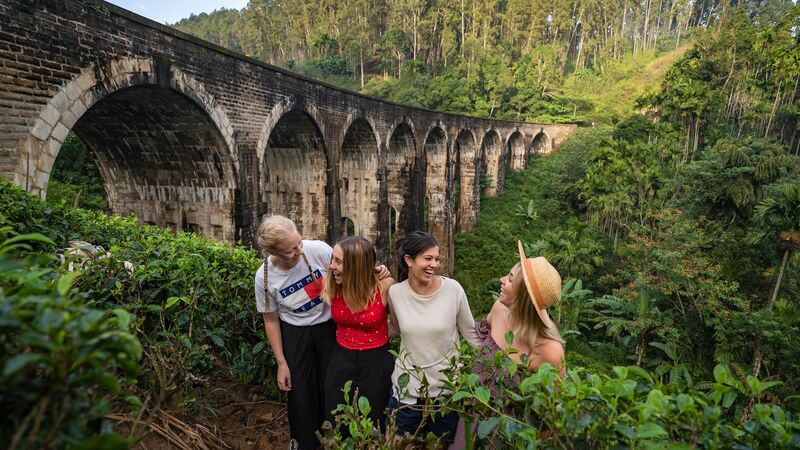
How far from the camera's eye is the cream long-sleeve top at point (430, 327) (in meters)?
2.25

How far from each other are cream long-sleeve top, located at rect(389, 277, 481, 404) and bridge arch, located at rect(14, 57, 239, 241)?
17.0 feet

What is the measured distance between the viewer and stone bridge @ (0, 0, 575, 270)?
4898 millimetres

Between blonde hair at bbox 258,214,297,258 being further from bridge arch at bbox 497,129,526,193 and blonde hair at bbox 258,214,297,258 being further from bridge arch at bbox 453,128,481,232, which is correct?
bridge arch at bbox 497,129,526,193

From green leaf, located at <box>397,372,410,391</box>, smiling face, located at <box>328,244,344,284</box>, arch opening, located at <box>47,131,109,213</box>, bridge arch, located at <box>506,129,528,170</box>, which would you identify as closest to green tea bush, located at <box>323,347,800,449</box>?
green leaf, located at <box>397,372,410,391</box>

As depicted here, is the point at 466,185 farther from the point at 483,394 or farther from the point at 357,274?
the point at 483,394

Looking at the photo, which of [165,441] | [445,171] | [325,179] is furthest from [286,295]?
[445,171]

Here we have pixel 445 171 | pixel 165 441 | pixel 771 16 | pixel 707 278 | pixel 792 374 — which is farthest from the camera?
pixel 771 16

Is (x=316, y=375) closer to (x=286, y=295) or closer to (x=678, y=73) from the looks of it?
(x=286, y=295)

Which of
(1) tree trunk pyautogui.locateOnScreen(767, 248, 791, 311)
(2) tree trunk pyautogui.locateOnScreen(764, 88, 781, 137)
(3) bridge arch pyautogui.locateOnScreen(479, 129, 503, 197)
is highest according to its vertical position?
(2) tree trunk pyautogui.locateOnScreen(764, 88, 781, 137)

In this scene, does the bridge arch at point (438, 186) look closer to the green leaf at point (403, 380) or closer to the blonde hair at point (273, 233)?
the blonde hair at point (273, 233)

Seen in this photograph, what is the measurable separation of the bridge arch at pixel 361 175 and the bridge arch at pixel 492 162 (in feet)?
49.1


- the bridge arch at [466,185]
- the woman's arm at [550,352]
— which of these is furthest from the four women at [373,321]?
the bridge arch at [466,185]

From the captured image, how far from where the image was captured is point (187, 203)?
28.3ft

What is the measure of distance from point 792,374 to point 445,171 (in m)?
14.1
